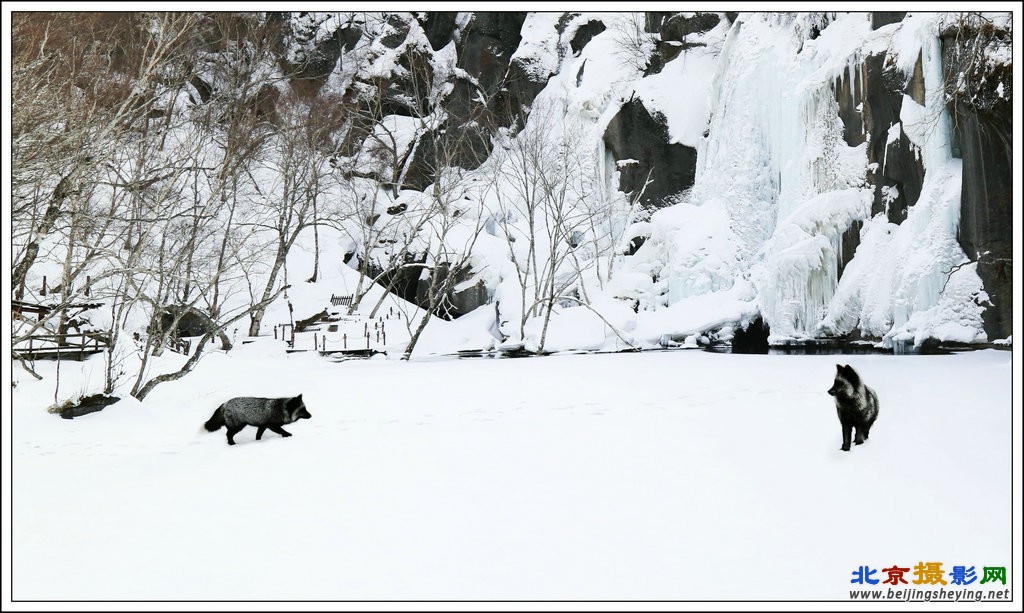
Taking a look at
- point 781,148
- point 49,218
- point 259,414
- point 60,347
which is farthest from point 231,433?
point 781,148

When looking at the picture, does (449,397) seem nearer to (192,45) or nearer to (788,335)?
(788,335)

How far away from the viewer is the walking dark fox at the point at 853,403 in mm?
2154

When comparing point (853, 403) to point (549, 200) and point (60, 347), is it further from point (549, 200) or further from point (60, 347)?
point (549, 200)

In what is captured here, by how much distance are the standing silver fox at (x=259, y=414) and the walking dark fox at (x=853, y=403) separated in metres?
2.41

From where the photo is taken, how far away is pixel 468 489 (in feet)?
7.04

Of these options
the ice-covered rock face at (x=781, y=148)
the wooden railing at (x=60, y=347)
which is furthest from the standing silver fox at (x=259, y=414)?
the ice-covered rock face at (x=781, y=148)

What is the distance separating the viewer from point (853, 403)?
2.21m

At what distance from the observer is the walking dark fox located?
2154 mm

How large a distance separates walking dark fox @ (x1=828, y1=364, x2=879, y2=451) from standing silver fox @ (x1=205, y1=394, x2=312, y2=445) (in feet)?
7.92

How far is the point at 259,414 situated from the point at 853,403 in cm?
263

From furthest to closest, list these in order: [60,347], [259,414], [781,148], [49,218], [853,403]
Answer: [781,148]
[60,347]
[49,218]
[259,414]
[853,403]

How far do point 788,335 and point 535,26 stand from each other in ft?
34.4

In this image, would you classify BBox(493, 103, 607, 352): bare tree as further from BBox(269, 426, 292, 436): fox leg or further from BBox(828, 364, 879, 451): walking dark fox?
BBox(828, 364, 879, 451): walking dark fox

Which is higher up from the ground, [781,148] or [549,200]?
[781,148]
